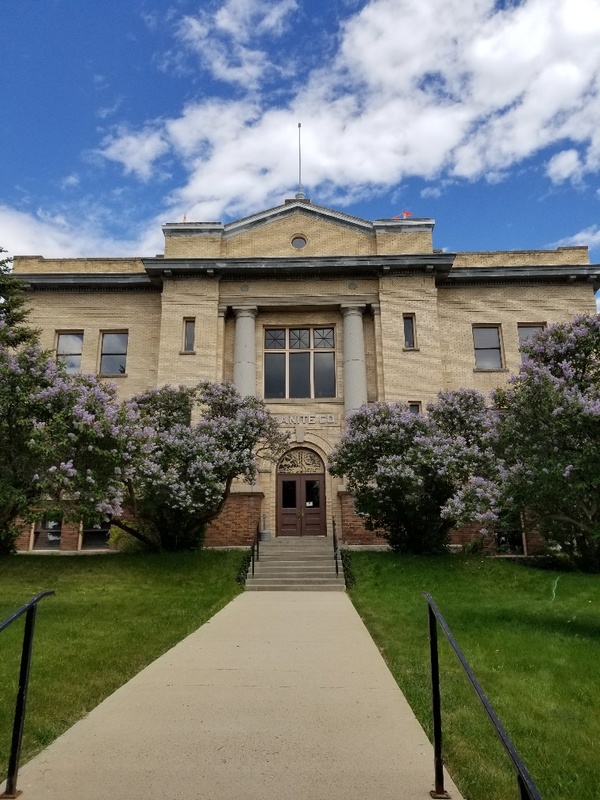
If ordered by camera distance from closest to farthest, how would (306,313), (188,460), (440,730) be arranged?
(440,730)
(188,460)
(306,313)

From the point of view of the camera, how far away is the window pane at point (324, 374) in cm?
2377

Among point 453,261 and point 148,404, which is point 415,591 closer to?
point 148,404

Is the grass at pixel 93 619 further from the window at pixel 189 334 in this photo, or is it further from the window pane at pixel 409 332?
the window pane at pixel 409 332

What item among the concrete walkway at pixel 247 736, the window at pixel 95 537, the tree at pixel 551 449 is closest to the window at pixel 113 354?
the window at pixel 95 537

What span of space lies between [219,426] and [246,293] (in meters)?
8.82

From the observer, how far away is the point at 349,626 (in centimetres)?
934

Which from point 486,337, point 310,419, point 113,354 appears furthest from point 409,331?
point 113,354

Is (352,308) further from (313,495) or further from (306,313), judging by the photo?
(313,495)

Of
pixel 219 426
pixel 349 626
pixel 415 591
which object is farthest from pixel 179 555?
pixel 349 626

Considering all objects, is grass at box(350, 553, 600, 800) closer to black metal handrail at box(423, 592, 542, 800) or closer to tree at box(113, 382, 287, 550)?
black metal handrail at box(423, 592, 542, 800)

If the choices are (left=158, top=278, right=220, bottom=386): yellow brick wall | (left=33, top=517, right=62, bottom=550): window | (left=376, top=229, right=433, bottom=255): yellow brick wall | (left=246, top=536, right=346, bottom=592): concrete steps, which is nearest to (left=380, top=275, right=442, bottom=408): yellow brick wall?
(left=376, top=229, right=433, bottom=255): yellow brick wall

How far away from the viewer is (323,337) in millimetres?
→ 24625

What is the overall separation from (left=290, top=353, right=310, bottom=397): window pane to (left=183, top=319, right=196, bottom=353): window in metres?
4.01

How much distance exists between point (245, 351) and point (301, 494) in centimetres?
597
